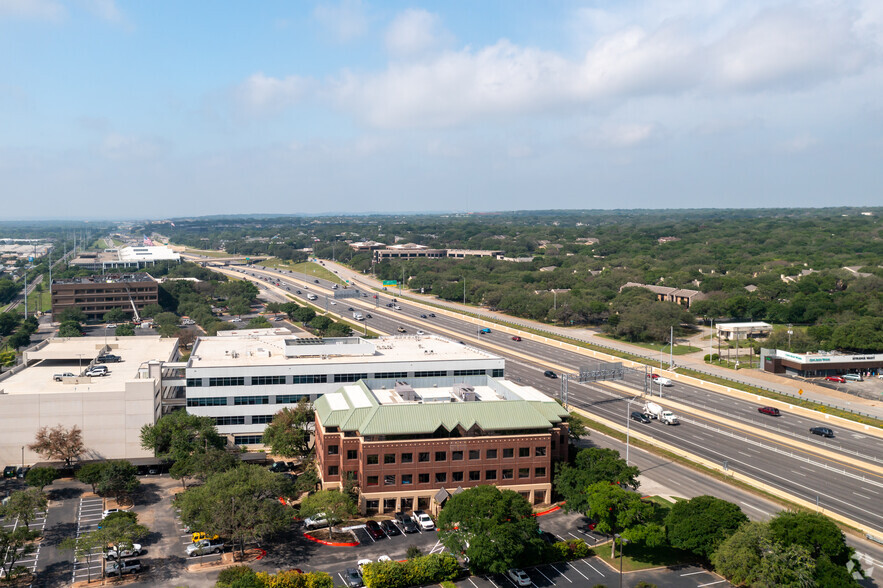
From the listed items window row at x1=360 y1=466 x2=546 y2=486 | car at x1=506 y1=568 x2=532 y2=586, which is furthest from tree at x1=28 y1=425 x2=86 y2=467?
car at x1=506 y1=568 x2=532 y2=586

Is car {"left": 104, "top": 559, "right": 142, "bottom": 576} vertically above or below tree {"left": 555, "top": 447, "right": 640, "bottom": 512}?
below

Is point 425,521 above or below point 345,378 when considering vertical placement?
below

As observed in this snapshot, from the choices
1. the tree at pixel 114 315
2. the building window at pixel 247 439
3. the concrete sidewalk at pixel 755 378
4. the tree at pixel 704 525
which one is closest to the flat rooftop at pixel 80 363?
the building window at pixel 247 439

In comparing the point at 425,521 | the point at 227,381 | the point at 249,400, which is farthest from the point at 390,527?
the point at 227,381

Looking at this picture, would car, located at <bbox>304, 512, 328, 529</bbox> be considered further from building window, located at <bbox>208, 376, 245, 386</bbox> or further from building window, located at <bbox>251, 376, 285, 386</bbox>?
building window, located at <bbox>208, 376, 245, 386</bbox>

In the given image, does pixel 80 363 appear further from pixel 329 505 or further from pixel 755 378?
pixel 755 378

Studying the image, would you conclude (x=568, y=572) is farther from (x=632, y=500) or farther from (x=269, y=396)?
(x=269, y=396)
